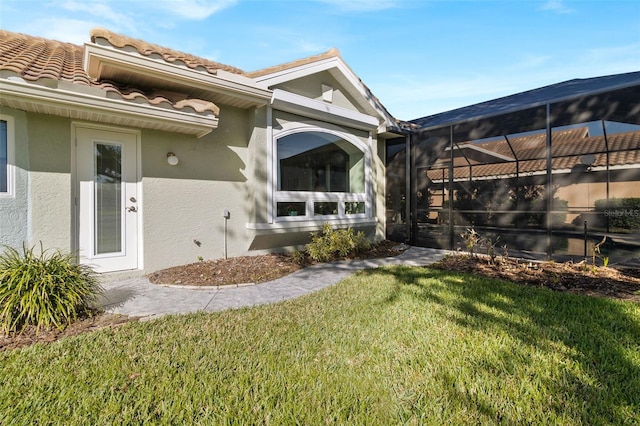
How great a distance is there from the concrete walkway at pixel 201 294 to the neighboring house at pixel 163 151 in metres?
1.04

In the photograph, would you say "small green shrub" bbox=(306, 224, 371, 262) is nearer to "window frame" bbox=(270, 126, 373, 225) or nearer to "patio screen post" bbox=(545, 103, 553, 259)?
"window frame" bbox=(270, 126, 373, 225)

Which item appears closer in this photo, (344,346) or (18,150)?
(344,346)

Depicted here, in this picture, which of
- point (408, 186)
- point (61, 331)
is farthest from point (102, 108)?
point (408, 186)

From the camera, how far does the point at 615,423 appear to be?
2.00 metres

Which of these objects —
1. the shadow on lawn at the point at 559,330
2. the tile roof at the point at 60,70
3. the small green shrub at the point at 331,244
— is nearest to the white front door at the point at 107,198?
the tile roof at the point at 60,70

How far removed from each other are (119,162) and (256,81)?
10.7 feet

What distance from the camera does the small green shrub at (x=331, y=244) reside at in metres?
7.35

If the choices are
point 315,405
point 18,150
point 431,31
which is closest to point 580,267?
point 315,405

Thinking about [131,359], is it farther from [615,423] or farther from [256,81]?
[256,81]

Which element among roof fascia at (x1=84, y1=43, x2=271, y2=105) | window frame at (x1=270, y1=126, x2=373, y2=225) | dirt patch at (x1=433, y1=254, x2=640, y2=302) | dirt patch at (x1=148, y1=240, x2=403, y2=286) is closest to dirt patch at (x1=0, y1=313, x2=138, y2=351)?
dirt patch at (x1=148, y1=240, x2=403, y2=286)

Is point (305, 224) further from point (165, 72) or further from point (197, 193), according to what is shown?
point (165, 72)

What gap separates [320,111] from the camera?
7.65 metres

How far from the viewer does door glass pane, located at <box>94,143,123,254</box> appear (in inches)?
218

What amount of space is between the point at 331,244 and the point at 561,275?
4888 mm
